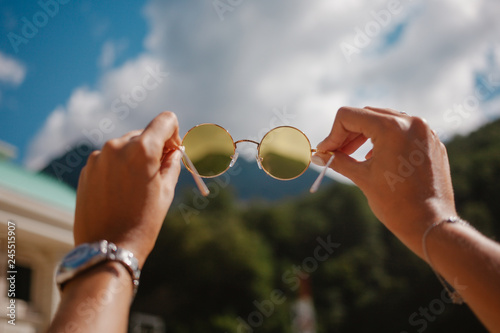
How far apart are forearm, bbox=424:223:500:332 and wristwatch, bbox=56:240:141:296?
759mm

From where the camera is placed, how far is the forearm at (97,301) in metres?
0.86

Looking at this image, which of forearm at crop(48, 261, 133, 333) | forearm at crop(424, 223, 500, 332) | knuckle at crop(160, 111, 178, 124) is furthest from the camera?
knuckle at crop(160, 111, 178, 124)

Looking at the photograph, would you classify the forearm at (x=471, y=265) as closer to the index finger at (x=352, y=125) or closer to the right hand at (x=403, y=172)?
the right hand at (x=403, y=172)

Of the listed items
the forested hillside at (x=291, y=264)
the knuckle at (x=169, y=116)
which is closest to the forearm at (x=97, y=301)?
the knuckle at (x=169, y=116)

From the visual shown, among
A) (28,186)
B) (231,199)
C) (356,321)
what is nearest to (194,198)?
(231,199)

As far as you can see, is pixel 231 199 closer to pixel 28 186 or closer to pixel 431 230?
pixel 28 186

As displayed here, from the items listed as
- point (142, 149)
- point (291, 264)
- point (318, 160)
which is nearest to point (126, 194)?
point (142, 149)

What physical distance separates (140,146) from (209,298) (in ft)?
118

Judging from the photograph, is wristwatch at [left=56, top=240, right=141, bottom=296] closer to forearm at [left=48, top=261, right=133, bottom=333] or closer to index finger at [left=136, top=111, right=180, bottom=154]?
forearm at [left=48, top=261, right=133, bottom=333]

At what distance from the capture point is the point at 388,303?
30.0 meters

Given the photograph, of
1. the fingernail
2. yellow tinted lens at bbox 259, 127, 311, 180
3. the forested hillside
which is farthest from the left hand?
the forested hillside

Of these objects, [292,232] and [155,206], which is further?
[292,232]

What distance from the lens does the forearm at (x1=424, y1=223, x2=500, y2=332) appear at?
3.16ft

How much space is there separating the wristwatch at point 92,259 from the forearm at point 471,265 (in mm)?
759
